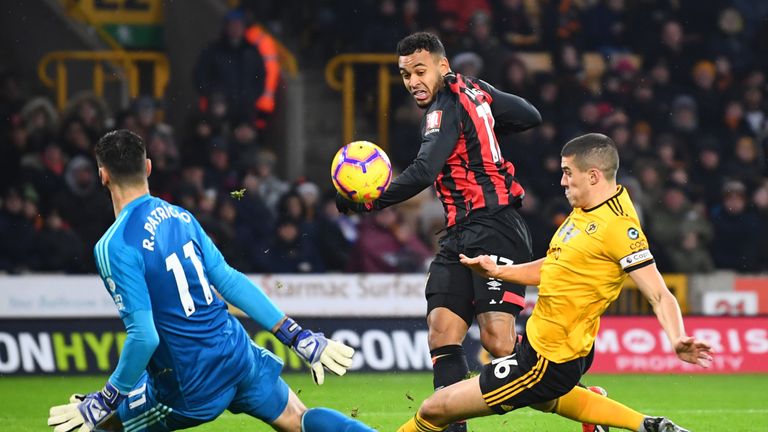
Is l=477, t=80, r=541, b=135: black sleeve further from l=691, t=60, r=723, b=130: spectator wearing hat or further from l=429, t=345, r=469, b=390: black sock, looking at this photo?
l=691, t=60, r=723, b=130: spectator wearing hat

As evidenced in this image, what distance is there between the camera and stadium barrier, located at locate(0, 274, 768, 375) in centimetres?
1130

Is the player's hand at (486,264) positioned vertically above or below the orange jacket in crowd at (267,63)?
below

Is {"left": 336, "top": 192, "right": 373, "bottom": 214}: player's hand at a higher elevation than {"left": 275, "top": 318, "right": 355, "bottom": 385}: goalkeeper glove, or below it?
higher

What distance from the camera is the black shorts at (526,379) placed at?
5605 millimetres

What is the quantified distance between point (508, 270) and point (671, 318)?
0.88 metres

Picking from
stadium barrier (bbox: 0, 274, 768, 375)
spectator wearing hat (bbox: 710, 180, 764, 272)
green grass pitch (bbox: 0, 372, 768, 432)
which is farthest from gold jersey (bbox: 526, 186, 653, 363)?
spectator wearing hat (bbox: 710, 180, 764, 272)

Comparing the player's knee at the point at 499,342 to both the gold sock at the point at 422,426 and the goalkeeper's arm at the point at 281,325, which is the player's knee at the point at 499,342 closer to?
the gold sock at the point at 422,426

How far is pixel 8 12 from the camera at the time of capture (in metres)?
16.4

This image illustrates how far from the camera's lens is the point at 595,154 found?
5.61 meters

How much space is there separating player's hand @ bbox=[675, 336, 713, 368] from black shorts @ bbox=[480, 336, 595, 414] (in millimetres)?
598

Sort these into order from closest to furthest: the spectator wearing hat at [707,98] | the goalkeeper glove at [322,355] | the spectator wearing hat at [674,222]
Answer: the goalkeeper glove at [322,355] → the spectator wearing hat at [674,222] → the spectator wearing hat at [707,98]

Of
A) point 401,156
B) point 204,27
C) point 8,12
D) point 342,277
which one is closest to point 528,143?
point 401,156

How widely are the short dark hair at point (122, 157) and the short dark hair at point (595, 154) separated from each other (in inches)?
74.4

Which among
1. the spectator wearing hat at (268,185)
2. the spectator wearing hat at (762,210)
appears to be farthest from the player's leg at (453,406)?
the spectator wearing hat at (762,210)
